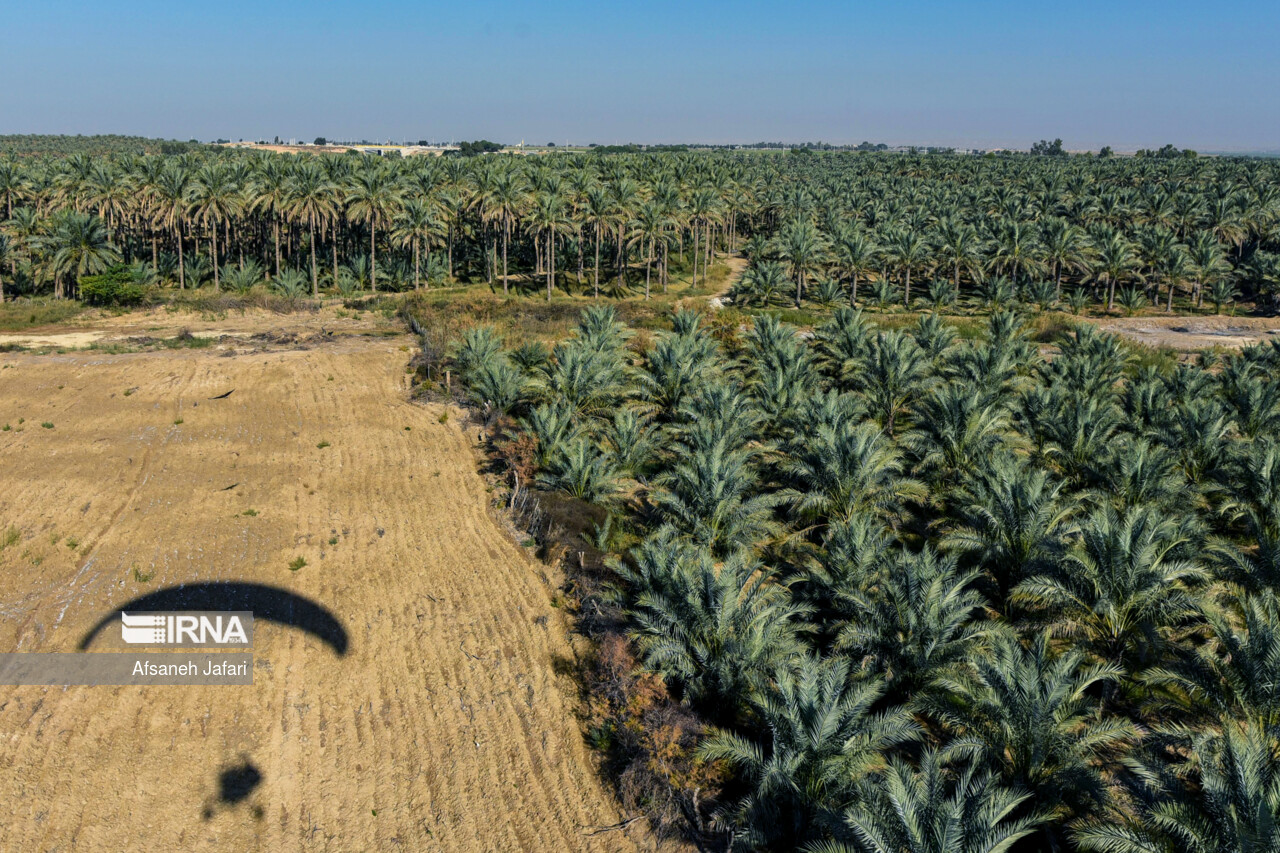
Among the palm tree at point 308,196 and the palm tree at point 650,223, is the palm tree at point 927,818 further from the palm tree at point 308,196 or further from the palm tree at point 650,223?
the palm tree at point 308,196

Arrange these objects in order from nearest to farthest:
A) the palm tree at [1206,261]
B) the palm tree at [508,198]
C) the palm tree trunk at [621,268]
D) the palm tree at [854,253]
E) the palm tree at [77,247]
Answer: the palm tree at [77,247] < the palm tree at [1206,261] < the palm tree at [854,253] < the palm tree at [508,198] < the palm tree trunk at [621,268]

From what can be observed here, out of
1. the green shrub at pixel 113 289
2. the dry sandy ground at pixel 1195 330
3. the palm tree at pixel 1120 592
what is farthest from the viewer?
the green shrub at pixel 113 289

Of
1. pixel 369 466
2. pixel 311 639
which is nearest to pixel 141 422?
pixel 369 466

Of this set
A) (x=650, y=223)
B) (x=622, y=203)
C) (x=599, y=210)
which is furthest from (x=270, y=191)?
(x=650, y=223)

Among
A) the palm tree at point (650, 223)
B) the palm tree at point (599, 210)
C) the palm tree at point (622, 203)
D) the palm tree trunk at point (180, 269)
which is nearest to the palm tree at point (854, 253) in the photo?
the palm tree at point (650, 223)

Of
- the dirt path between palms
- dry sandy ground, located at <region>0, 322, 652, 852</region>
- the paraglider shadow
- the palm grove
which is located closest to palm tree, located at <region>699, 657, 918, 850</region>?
dry sandy ground, located at <region>0, 322, 652, 852</region>

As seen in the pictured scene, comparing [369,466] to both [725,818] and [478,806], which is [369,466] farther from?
[725,818]
